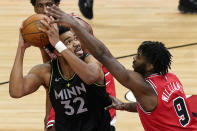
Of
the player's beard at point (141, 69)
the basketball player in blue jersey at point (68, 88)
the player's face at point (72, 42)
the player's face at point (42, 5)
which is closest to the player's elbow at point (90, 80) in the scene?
the basketball player in blue jersey at point (68, 88)

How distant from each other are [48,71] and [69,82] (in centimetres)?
19

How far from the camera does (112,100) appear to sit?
4.31 meters

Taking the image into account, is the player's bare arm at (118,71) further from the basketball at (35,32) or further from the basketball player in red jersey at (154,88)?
the basketball at (35,32)

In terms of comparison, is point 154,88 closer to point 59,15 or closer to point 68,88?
point 68,88

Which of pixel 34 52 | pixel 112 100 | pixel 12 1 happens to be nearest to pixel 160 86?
pixel 112 100

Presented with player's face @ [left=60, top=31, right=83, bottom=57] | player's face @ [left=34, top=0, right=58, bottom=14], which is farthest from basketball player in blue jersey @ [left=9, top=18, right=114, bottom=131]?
player's face @ [left=34, top=0, right=58, bottom=14]

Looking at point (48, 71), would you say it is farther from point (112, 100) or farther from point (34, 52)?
point (34, 52)

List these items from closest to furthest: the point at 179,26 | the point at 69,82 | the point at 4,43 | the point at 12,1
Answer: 1. the point at 69,82
2. the point at 4,43
3. the point at 179,26
4. the point at 12,1

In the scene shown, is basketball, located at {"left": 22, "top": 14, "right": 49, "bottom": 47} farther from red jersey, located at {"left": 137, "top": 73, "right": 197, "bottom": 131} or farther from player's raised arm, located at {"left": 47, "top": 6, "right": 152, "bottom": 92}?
red jersey, located at {"left": 137, "top": 73, "right": 197, "bottom": 131}

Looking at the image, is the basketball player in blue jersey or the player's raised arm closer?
the player's raised arm

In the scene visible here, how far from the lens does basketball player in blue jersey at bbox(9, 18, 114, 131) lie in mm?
4027

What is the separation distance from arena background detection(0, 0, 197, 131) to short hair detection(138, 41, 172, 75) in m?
1.83

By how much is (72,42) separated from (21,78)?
47 cm

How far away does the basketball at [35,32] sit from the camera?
12.5 feet
